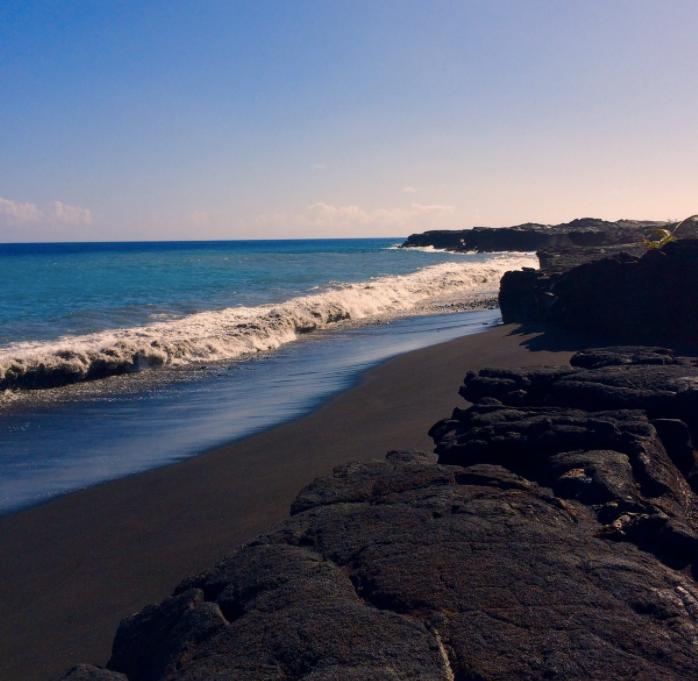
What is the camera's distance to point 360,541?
4.10 metres

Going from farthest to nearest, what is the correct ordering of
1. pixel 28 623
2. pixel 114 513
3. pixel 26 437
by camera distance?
pixel 26 437 → pixel 114 513 → pixel 28 623

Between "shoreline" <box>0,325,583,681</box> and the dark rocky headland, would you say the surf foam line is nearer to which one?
"shoreline" <box>0,325,583,681</box>

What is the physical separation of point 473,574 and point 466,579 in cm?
5

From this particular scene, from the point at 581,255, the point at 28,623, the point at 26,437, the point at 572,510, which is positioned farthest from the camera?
the point at 581,255

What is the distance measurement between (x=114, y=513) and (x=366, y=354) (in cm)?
945

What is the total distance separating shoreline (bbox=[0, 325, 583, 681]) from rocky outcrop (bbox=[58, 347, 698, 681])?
3.30ft

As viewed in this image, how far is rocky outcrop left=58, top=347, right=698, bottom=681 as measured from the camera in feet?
10.2

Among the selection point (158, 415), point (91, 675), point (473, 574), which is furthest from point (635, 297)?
point (91, 675)

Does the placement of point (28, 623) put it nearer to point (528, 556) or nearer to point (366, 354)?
point (528, 556)

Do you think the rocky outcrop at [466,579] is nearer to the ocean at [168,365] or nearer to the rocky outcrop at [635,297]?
the ocean at [168,365]

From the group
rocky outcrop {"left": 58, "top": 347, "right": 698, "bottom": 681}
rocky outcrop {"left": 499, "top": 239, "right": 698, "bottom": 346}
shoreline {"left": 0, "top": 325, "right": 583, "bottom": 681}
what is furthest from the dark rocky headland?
rocky outcrop {"left": 499, "top": 239, "right": 698, "bottom": 346}

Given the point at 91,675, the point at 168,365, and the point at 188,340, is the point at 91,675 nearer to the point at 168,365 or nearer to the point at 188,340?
the point at 168,365

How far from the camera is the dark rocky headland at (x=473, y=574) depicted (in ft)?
10.3

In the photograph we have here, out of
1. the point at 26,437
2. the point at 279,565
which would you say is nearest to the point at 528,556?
the point at 279,565
